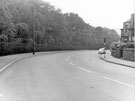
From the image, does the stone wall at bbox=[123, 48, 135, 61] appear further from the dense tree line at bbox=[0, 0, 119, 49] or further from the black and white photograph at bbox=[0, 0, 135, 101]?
the dense tree line at bbox=[0, 0, 119, 49]

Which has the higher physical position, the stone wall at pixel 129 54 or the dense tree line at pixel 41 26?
the dense tree line at pixel 41 26

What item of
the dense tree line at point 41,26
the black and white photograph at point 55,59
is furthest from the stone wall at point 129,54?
the dense tree line at point 41,26

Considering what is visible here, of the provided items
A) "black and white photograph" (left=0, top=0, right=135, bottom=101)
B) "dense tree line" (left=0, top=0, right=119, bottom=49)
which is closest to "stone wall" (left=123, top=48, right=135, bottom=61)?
"black and white photograph" (left=0, top=0, right=135, bottom=101)

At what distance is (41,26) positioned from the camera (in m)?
54.2

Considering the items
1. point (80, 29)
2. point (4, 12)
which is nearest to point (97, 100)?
point (4, 12)

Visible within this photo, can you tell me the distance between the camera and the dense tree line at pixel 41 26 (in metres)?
32.5

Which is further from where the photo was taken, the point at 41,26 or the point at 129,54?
the point at 41,26

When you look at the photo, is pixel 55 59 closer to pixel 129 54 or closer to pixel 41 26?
pixel 129 54

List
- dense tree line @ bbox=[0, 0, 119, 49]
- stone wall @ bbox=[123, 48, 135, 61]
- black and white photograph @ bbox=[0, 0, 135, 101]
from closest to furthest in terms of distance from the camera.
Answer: black and white photograph @ bbox=[0, 0, 135, 101], stone wall @ bbox=[123, 48, 135, 61], dense tree line @ bbox=[0, 0, 119, 49]

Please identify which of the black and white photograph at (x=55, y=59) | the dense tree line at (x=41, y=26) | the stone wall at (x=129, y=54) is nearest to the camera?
the black and white photograph at (x=55, y=59)

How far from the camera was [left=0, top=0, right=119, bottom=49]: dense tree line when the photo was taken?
1280 inches

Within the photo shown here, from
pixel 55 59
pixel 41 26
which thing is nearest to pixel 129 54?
pixel 55 59

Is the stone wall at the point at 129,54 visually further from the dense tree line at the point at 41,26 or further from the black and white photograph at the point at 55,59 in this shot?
the dense tree line at the point at 41,26

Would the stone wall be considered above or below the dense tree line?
below
